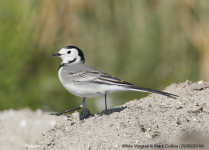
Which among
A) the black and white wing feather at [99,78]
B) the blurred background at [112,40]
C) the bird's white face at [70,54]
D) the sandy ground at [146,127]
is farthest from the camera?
Result: the blurred background at [112,40]

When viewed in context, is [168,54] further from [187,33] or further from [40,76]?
[40,76]

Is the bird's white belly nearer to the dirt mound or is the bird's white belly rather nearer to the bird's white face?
the dirt mound

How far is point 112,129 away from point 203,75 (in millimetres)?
4613

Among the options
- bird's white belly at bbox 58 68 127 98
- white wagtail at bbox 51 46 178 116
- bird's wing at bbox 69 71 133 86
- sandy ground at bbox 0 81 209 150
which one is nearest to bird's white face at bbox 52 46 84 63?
white wagtail at bbox 51 46 178 116

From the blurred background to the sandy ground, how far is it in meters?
2.91

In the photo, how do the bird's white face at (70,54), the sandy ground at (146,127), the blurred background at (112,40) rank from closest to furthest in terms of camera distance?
the sandy ground at (146,127)
the bird's white face at (70,54)
the blurred background at (112,40)

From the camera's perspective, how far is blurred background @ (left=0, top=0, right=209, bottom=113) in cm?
721

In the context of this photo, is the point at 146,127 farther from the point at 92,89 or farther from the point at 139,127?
the point at 92,89

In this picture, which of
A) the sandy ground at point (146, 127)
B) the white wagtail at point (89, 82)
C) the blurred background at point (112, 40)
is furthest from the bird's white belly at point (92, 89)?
the blurred background at point (112, 40)

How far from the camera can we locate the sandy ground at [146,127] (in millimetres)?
2961

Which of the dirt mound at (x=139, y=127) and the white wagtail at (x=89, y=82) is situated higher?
the white wagtail at (x=89, y=82)

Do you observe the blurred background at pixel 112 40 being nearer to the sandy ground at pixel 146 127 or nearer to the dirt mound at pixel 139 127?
the sandy ground at pixel 146 127

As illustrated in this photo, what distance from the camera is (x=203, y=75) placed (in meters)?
7.30

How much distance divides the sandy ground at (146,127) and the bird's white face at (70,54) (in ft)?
2.96
